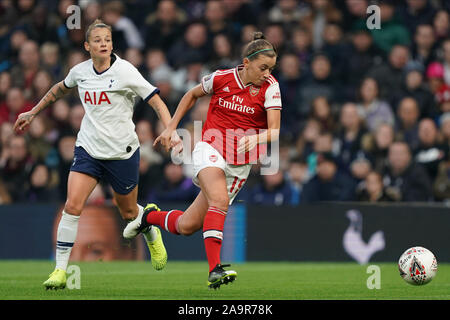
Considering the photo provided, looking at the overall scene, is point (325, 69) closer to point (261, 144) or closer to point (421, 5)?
point (421, 5)

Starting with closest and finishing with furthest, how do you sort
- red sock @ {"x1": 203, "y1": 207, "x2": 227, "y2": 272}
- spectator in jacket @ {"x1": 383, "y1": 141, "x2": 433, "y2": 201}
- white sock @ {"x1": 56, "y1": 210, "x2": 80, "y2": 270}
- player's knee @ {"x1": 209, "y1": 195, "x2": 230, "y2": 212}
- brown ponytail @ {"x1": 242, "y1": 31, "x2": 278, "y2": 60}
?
red sock @ {"x1": 203, "y1": 207, "x2": 227, "y2": 272} < player's knee @ {"x1": 209, "y1": 195, "x2": 230, "y2": 212} < brown ponytail @ {"x1": 242, "y1": 31, "x2": 278, "y2": 60} < white sock @ {"x1": 56, "y1": 210, "x2": 80, "y2": 270} < spectator in jacket @ {"x1": 383, "y1": 141, "x2": 433, "y2": 201}

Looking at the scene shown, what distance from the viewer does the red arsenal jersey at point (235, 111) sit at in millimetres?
8883

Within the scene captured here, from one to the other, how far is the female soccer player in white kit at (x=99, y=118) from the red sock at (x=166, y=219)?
587 millimetres

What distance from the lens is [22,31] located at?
17.4 metres

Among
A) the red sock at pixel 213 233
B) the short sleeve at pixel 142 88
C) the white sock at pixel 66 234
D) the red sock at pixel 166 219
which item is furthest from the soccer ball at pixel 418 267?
the white sock at pixel 66 234

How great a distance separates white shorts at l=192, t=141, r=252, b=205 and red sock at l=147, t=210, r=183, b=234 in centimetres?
56

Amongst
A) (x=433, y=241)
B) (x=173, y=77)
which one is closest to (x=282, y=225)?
(x=433, y=241)

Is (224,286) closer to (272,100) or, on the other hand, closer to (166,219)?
(166,219)

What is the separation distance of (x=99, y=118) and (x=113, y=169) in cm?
55

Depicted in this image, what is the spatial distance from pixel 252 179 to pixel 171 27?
358cm

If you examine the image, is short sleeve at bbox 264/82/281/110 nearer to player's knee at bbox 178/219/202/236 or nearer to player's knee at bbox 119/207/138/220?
player's knee at bbox 178/219/202/236

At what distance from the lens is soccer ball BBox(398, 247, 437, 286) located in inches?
352

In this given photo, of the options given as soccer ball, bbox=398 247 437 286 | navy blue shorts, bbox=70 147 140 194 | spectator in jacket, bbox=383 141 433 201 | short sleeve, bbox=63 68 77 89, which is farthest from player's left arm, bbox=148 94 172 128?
spectator in jacket, bbox=383 141 433 201
